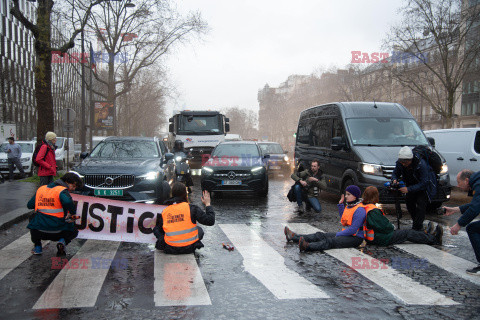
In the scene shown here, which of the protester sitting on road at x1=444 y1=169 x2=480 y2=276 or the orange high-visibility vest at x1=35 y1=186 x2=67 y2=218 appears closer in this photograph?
the protester sitting on road at x1=444 y1=169 x2=480 y2=276

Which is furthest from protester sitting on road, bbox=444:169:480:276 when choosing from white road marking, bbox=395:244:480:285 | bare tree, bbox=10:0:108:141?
bare tree, bbox=10:0:108:141

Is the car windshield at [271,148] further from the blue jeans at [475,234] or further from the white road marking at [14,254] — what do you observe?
the blue jeans at [475,234]

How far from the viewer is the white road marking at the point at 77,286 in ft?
15.1

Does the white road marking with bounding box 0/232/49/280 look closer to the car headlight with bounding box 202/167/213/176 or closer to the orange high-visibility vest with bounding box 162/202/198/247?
the orange high-visibility vest with bounding box 162/202/198/247

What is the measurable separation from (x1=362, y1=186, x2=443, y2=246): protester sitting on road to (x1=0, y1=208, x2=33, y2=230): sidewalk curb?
635cm

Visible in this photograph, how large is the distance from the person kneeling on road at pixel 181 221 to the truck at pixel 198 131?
56.4ft

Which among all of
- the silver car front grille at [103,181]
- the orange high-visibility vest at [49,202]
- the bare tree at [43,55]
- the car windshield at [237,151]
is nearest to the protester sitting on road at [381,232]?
the orange high-visibility vest at [49,202]

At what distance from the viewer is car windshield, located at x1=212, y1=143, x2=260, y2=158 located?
46.4 feet

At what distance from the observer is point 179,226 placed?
6387mm

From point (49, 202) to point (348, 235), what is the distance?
4.18 m

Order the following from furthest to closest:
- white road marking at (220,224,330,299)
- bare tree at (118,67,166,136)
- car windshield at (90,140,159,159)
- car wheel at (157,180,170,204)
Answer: bare tree at (118,67,166,136)
car windshield at (90,140,159,159)
car wheel at (157,180,170,204)
white road marking at (220,224,330,299)

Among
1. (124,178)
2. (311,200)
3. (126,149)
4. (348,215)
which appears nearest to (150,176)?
(124,178)

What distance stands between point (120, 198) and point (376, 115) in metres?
6.56

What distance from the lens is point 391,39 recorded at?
31.5m
